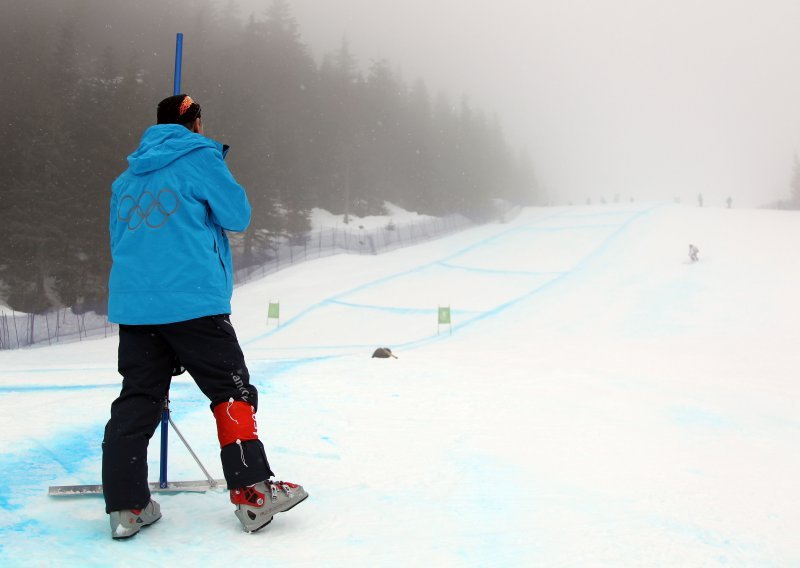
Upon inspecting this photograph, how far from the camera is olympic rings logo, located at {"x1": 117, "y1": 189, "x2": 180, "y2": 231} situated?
7.54ft

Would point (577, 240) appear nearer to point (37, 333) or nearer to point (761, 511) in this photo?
point (37, 333)

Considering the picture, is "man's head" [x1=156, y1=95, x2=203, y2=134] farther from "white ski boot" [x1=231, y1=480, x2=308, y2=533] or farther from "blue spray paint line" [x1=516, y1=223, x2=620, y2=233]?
"blue spray paint line" [x1=516, y1=223, x2=620, y2=233]

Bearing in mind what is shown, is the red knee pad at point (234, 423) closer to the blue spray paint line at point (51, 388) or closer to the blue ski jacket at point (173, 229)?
the blue ski jacket at point (173, 229)

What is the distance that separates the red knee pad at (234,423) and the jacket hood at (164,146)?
95 cm

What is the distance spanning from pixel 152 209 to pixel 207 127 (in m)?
33.6

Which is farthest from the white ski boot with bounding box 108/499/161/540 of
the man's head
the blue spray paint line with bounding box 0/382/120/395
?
the blue spray paint line with bounding box 0/382/120/395

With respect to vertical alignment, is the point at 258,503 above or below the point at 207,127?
below

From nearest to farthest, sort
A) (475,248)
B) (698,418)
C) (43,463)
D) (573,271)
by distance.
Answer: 1. (43,463)
2. (698,418)
3. (573,271)
4. (475,248)

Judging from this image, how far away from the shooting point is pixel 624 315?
51.5ft

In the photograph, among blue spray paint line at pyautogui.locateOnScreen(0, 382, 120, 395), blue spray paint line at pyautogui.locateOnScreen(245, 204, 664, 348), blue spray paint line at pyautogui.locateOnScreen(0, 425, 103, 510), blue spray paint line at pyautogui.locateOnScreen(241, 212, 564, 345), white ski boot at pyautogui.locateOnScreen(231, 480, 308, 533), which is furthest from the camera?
blue spray paint line at pyautogui.locateOnScreen(245, 204, 664, 348)

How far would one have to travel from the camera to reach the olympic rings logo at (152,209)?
7.54ft

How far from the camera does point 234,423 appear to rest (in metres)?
2.24

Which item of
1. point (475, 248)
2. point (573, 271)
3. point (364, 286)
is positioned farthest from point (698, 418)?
point (475, 248)

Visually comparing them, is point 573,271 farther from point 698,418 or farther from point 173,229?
point 173,229
